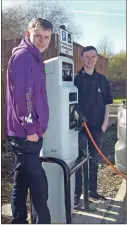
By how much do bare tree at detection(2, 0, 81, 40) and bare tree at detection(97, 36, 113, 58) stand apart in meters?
0.22

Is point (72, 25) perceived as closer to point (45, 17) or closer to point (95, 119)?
point (45, 17)

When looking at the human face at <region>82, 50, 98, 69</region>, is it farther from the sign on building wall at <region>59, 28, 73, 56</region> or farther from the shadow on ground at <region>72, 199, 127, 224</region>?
the shadow on ground at <region>72, 199, 127, 224</region>

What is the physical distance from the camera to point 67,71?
8.72 ft

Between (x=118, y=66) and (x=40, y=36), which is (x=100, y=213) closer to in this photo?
(x=118, y=66)

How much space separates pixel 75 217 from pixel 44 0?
190cm

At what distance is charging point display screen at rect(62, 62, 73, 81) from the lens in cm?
259

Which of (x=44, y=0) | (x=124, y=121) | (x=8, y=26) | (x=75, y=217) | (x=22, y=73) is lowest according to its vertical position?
(x=75, y=217)

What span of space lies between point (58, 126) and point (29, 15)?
92 cm

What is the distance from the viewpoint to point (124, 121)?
8.34 ft

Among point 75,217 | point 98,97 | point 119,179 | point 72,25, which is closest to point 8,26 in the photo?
point 72,25

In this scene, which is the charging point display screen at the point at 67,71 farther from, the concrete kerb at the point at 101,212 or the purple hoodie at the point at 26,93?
the concrete kerb at the point at 101,212

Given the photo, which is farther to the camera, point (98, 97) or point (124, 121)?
point (98, 97)

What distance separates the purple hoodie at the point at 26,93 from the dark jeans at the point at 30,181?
0.31 feet

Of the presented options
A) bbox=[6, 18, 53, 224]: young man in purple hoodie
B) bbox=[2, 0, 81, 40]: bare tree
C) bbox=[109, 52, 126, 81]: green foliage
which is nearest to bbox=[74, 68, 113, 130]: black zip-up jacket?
bbox=[109, 52, 126, 81]: green foliage
